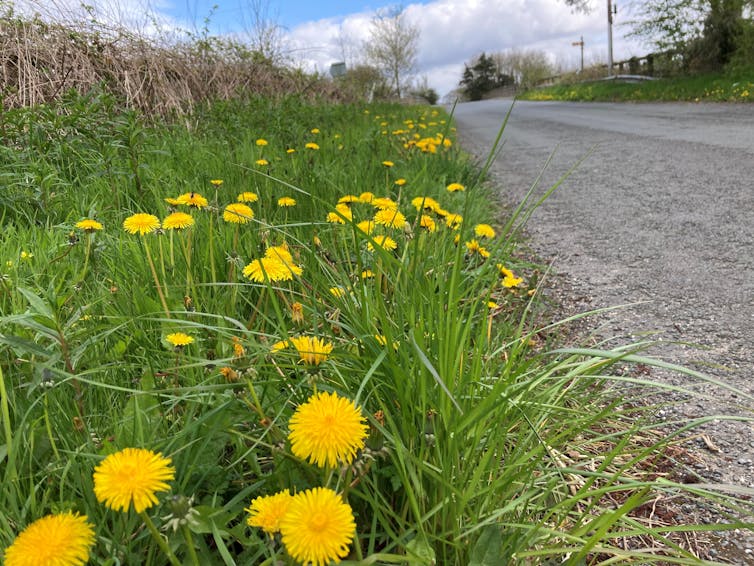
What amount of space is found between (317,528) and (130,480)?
0.22 m

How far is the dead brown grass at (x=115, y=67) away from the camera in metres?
4.03

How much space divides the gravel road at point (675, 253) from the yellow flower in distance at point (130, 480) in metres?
0.88

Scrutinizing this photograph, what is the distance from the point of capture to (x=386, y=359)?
101 cm

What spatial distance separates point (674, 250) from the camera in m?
2.39

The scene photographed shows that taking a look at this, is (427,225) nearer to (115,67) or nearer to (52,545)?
(52,545)

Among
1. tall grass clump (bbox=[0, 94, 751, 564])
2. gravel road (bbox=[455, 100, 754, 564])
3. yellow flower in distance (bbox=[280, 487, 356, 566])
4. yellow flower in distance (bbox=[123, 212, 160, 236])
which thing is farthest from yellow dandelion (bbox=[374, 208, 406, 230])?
yellow flower in distance (bbox=[280, 487, 356, 566])

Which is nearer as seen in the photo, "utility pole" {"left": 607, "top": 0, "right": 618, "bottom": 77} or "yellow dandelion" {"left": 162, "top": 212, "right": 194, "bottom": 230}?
"yellow dandelion" {"left": 162, "top": 212, "right": 194, "bottom": 230}

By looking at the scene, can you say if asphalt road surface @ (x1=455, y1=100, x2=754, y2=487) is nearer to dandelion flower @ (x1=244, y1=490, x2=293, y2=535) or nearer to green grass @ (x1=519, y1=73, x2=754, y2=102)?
dandelion flower @ (x1=244, y1=490, x2=293, y2=535)

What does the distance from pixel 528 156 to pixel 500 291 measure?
4.45 metres

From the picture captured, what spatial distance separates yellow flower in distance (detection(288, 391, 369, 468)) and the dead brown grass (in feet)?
10.1

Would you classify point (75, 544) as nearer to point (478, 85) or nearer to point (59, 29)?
point (59, 29)

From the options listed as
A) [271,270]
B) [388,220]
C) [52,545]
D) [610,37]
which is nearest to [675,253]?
[388,220]

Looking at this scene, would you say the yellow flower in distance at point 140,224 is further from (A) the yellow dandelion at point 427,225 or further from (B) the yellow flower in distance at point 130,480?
(B) the yellow flower in distance at point 130,480

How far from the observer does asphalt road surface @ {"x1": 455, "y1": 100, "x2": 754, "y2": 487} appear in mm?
1352
